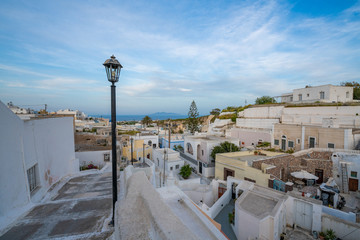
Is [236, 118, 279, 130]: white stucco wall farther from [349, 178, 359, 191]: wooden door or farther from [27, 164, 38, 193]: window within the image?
[27, 164, 38, 193]: window

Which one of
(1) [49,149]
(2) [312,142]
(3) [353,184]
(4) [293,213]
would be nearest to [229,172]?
(4) [293,213]

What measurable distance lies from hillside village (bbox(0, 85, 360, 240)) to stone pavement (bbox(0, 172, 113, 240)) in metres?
0.02

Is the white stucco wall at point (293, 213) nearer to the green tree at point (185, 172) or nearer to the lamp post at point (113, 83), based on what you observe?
the lamp post at point (113, 83)

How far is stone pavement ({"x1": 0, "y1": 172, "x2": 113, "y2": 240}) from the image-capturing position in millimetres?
2877

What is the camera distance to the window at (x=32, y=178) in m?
4.69

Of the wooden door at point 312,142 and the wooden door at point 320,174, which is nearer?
the wooden door at point 320,174

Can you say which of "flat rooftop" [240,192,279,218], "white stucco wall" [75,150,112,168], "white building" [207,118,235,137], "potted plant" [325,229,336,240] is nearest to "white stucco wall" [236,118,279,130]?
"white building" [207,118,235,137]

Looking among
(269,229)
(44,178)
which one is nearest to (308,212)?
(269,229)

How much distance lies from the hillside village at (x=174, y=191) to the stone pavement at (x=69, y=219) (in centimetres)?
2

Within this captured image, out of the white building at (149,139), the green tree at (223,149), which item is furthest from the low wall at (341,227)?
the white building at (149,139)

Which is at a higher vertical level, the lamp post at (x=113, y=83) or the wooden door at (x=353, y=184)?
the lamp post at (x=113, y=83)

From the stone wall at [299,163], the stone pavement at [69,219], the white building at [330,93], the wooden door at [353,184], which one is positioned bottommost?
the wooden door at [353,184]

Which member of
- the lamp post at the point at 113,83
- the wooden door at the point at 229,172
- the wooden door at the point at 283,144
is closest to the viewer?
the lamp post at the point at 113,83

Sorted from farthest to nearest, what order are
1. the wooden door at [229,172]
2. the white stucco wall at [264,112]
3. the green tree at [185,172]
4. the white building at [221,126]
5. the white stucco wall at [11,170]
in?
1. the white building at [221,126]
2. the white stucco wall at [264,112]
3. the green tree at [185,172]
4. the wooden door at [229,172]
5. the white stucco wall at [11,170]
